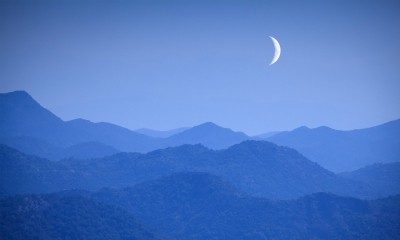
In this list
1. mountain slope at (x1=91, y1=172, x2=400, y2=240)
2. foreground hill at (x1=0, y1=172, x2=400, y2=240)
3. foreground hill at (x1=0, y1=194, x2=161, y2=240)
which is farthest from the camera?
mountain slope at (x1=91, y1=172, x2=400, y2=240)

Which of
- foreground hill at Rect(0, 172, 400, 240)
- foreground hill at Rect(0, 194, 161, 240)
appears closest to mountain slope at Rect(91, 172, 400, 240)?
foreground hill at Rect(0, 172, 400, 240)

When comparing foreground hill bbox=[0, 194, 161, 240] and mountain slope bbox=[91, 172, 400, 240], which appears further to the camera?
mountain slope bbox=[91, 172, 400, 240]

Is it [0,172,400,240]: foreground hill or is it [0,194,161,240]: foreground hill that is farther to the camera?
[0,172,400,240]: foreground hill

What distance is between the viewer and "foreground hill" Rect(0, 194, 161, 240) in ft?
382

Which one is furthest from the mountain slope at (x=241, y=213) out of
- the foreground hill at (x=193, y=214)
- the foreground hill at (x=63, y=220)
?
the foreground hill at (x=63, y=220)

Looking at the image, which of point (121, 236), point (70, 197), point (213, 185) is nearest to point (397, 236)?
point (213, 185)

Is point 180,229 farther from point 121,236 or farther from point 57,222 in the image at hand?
point 57,222

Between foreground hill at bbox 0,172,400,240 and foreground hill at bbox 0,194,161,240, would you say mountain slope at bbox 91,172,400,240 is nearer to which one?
foreground hill at bbox 0,172,400,240

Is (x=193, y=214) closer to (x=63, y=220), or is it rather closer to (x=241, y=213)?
(x=241, y=213)

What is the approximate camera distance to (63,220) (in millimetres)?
125875

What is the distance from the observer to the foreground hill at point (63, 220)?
382ft

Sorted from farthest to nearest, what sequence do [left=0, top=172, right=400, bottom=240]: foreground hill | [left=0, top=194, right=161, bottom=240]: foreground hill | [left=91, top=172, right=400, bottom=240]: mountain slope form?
[left=91, top=172, right=400, bottom=240]: mountain slope
[left=0, top=172, right=400, bottom=240]: foreground hill
[left=0, top=194, right=161, bottom=240]: foreground hill

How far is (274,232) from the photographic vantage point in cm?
14412

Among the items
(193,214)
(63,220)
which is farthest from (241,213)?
(63,220)
